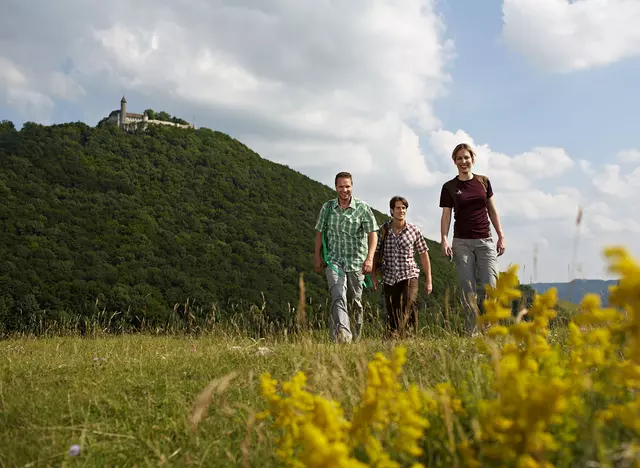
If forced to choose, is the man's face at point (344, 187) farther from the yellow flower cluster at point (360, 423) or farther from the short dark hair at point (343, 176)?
the yellow flower cluster at point (360, 423)

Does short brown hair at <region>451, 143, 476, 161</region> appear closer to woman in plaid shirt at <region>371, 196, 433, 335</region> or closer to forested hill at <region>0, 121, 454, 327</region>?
woman in plaid shirt at <region>371, 196, 433, 335</region>

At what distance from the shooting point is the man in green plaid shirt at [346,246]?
6164mm

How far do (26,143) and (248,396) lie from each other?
58.4m

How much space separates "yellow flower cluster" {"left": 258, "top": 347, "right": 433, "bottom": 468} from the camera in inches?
52.9

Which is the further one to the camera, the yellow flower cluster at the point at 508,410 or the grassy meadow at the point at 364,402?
the grassy meadow at the point at 364,402

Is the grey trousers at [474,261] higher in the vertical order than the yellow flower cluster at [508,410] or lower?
higher

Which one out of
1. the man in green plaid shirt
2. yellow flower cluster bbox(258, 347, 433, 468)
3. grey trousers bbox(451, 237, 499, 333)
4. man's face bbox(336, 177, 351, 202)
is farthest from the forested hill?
yellow flower cluster bbox(258, 347, 433, 468)

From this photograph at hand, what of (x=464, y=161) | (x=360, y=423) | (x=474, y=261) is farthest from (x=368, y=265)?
(x=360, y=423)

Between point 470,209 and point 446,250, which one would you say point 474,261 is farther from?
point 470,209

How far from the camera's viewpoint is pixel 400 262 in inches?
247

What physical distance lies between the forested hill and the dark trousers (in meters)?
9.44

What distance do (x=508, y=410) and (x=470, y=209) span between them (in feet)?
15.3

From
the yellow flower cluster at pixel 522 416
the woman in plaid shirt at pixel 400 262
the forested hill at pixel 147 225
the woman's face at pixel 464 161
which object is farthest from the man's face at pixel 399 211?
the forested hill at pixel 147 225

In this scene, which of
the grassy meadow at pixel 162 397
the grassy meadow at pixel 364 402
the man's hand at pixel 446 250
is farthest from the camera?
the man's hand at pixel 446 250
